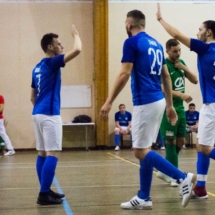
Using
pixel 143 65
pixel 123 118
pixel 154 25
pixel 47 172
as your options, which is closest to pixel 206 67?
pixel 143 65

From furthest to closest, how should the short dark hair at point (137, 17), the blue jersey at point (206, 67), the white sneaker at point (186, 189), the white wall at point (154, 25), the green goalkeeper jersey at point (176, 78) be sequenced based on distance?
the white wall at point (154, 25) → the green goalkeeper jersey at point (176, 78) → the blue jersey at point (206, 67) → the short dark hair at point (137, 17) → the white sneaker at point (186, 189)

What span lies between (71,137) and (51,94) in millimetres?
9262

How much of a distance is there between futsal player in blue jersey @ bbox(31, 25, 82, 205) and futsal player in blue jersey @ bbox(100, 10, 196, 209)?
2.06 ft

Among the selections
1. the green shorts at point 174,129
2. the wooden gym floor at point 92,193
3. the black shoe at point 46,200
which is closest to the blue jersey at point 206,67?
the wooden gym floor at point 92,193

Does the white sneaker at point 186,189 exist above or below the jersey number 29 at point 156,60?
below

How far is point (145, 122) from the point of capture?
3.90 metres

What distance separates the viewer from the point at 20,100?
533 inches

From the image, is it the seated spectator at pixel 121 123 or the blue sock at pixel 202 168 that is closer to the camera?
the blue sock at pixel 202 168

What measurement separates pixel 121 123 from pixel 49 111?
29.4ft

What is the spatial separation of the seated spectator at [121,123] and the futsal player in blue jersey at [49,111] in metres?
8.50

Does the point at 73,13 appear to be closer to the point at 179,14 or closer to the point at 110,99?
the point at 179,14

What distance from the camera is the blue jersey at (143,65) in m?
3.90

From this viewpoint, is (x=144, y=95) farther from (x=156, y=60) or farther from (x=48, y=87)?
(x=48, y=87)

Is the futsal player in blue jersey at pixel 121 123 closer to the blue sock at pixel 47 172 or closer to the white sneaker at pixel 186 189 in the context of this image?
the blue sock at pixel 47 172
